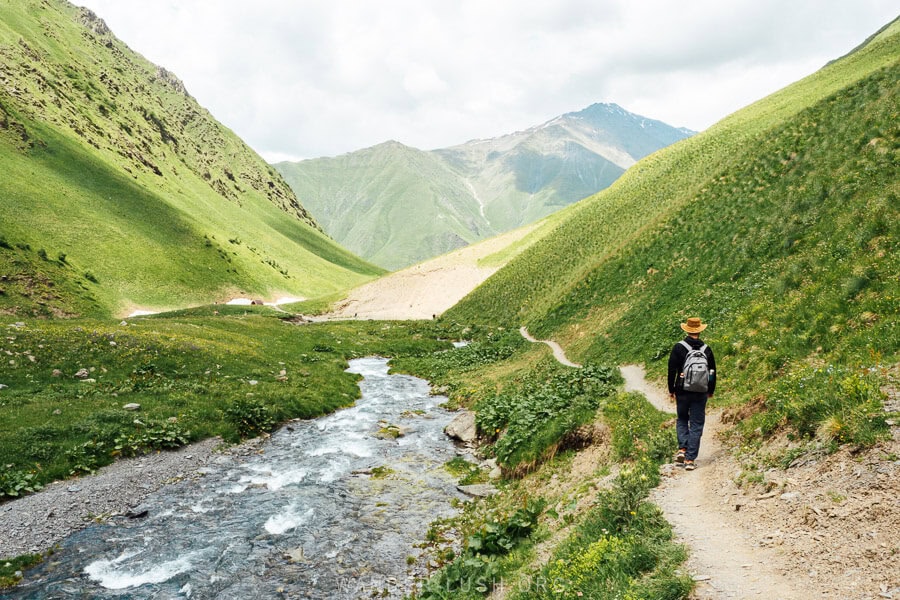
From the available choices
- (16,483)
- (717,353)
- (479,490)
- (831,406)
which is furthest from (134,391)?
(831,406)

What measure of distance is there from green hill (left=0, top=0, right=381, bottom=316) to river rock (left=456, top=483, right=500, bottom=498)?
7222 centimetres

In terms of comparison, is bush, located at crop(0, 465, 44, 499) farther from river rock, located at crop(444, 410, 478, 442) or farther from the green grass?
river rock, located at crop(444, 410, 478, 442)

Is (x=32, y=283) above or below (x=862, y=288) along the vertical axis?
below

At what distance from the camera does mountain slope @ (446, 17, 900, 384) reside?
15.9 meters

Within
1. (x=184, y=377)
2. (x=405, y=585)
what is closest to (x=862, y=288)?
(x=405, y=585)

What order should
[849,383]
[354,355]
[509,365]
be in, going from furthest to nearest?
[354,355] → [509,365] → [849,383]

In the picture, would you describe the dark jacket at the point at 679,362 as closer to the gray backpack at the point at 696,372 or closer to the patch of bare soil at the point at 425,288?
the gray backpack at the point at 696,372

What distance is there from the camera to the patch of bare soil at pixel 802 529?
6.64 metres

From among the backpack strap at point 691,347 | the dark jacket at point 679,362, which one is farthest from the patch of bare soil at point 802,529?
the backpack strap at point 691,347

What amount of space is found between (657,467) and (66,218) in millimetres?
118562

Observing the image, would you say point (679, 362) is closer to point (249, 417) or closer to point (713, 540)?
point (713, 540)

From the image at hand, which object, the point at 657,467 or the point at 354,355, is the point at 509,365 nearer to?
the point at 354,355

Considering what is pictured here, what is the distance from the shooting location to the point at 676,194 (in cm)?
6200

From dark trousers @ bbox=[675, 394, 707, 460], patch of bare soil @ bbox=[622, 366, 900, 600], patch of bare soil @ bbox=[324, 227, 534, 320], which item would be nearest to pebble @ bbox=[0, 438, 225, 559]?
patch of bare soil @ bbox=[622, 366, 900, 600]
